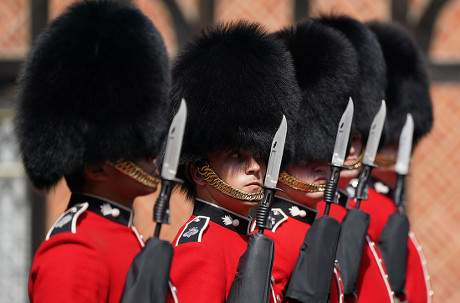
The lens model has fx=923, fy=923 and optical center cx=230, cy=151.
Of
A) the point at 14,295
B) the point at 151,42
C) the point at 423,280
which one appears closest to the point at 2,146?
the point at 14,295

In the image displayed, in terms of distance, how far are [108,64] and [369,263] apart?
1.53m

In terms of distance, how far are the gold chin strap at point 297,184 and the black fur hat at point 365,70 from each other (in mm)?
596

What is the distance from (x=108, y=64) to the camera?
8.50 feet

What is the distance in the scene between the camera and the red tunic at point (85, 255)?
7.36 ft

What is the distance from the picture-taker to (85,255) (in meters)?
2.32

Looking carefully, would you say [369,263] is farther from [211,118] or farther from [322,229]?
[211,118]

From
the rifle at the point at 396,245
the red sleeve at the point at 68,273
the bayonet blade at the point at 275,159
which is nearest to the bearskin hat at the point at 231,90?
the bayonet blade at the point at 275,159

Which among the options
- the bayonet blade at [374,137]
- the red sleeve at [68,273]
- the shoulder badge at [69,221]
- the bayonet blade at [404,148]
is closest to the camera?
the red sleeve at [68,273]

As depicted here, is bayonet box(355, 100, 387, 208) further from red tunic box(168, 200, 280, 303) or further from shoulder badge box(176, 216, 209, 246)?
shoulder badge box(176, 216, 209, 246)

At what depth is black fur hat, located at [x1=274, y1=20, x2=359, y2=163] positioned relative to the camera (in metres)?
3.27

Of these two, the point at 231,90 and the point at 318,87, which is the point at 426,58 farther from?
the point at 231,90

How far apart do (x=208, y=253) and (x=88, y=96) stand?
0.55 m

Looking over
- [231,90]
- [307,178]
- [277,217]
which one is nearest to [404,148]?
[307,178]

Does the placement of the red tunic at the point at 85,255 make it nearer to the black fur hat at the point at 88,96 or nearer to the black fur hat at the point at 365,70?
the black fur hat at the point at 88,96
